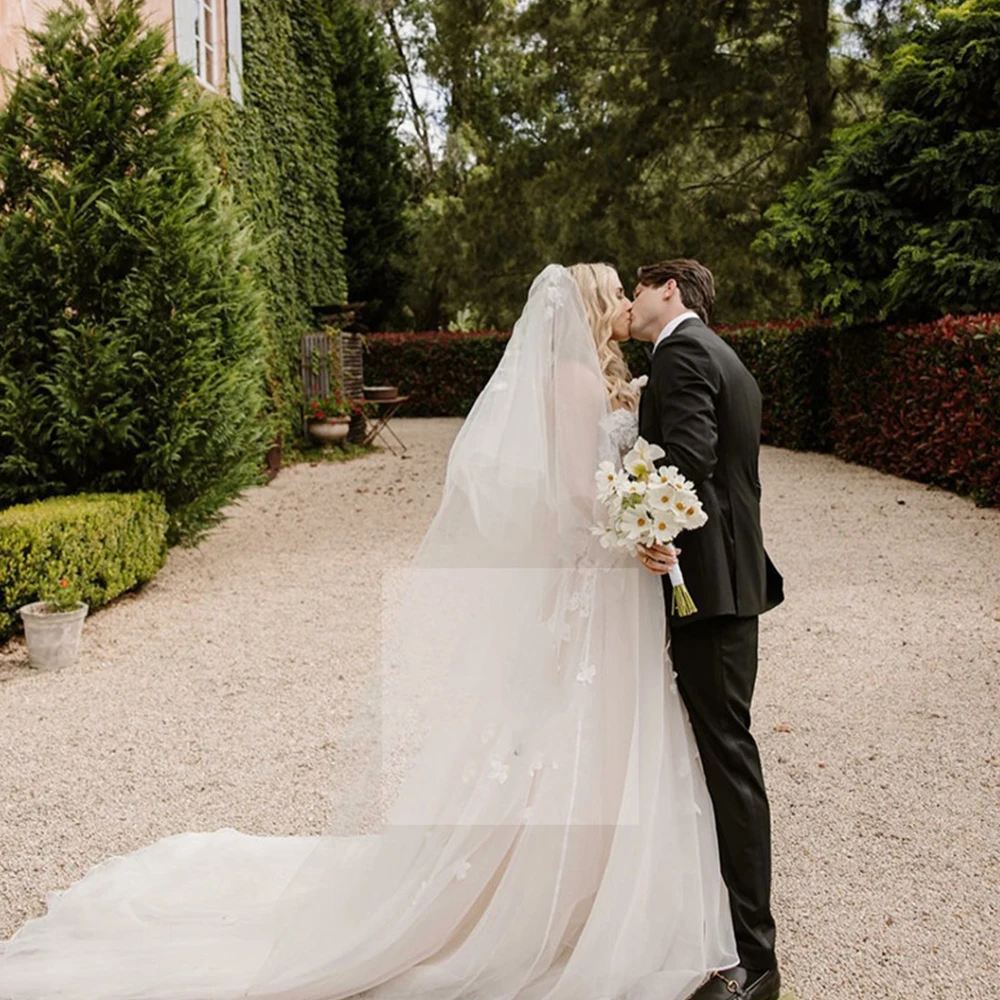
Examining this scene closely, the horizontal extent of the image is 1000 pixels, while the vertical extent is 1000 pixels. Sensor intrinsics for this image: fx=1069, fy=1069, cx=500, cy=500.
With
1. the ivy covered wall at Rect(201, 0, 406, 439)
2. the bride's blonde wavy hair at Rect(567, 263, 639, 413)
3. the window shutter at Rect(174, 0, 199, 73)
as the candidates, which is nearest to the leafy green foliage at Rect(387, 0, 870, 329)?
the ivy covered wall at Rect(201, 0, 406, 439)

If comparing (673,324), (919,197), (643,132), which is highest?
(643,132)

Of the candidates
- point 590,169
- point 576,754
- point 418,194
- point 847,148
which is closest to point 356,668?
point 576,754

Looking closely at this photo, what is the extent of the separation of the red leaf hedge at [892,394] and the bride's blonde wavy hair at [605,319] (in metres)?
8.02

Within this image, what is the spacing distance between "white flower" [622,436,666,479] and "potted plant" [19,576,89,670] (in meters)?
4.13

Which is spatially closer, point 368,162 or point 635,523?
point 635,523

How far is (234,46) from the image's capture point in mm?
12117

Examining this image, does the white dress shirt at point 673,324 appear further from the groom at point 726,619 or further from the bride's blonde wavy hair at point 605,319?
the bride's blonde wavy hair at point 605,319

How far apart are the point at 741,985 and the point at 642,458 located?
4.35ft

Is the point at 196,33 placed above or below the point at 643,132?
below

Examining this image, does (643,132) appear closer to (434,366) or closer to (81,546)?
(434,366)

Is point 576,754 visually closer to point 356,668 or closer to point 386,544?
point 356,668

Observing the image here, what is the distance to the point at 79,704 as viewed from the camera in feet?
16.9

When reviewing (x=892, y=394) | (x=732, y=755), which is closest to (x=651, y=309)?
(x=732, y=755)

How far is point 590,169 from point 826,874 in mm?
17638
